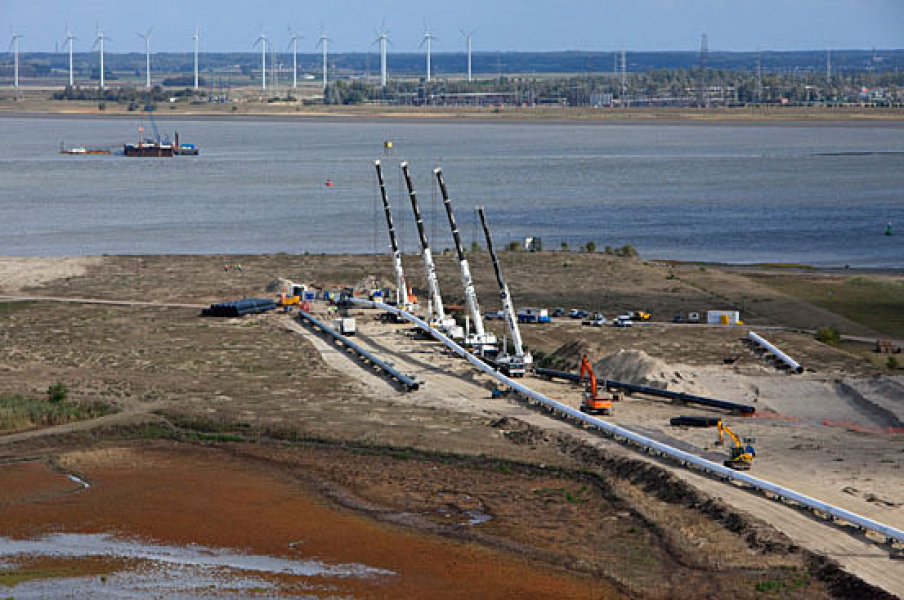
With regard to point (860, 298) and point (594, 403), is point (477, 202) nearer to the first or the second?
point (860, 298)

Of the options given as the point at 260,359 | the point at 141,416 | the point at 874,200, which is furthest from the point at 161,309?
the point at 874,200

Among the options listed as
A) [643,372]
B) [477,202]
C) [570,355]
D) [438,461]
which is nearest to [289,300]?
[570,355]

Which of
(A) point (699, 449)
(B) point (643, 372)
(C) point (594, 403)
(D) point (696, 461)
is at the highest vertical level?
(B) point (643, 372)

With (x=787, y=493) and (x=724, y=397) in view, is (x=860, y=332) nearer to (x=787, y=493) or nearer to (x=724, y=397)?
(x=724, y=397)

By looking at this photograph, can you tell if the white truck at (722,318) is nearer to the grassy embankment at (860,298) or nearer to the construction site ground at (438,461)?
the construction site ground at (438,461)

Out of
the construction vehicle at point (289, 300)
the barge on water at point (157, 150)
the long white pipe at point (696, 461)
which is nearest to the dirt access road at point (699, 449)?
the long white pipe at point (696, 461)
